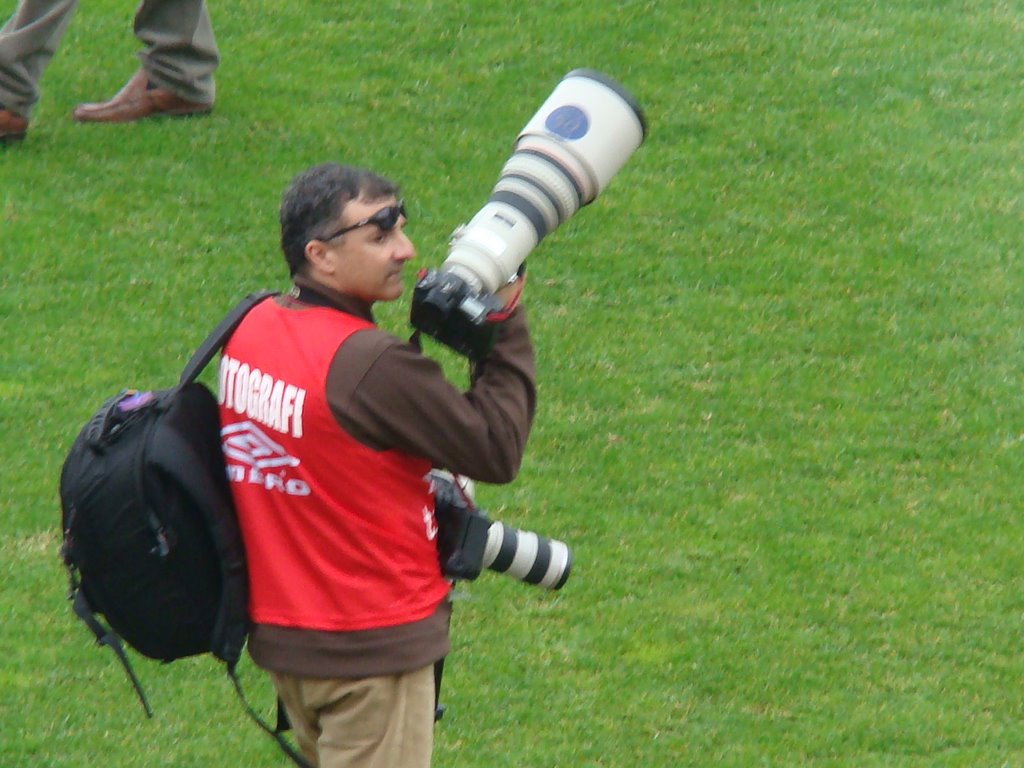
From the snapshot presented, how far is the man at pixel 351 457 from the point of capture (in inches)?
131

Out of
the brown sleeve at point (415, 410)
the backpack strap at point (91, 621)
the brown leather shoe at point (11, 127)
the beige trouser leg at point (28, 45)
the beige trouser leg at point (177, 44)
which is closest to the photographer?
the brown sleeve at point (415, 410)

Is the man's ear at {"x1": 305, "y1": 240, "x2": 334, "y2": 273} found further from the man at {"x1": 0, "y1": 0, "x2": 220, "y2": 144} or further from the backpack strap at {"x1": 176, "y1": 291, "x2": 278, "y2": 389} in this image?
the man at {"x1": 0, "y1": 0, "x2": 220, "y2": 144}

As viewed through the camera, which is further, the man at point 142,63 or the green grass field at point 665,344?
the man at point 142,63

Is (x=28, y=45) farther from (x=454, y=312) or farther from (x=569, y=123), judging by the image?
(x=454, y=312)

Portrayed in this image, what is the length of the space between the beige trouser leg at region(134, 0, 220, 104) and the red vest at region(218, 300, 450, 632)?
16.4 ft

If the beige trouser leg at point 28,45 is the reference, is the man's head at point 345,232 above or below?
above

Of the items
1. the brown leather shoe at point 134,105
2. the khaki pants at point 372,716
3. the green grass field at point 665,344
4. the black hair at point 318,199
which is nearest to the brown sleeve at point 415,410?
the black hair at point 318,199

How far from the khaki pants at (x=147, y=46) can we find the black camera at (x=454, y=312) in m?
5.11

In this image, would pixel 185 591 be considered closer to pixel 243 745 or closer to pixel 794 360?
pixel 243 745

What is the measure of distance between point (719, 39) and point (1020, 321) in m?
2.82

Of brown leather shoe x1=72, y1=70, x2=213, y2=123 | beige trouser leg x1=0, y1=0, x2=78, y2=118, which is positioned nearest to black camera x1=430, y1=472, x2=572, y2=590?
beige trouser leg x1=0, y1=0, x2=78, y2=118

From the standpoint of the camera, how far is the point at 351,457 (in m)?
3.36

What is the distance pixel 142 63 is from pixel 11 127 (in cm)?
72

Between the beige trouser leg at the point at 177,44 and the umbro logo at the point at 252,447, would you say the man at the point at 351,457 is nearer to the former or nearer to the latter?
the umbro logo at the point at 252,447
